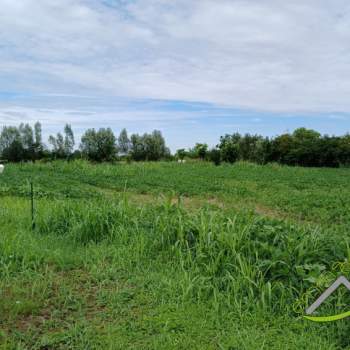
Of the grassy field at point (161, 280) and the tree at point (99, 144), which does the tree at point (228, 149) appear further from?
the grassy field at point (161, 280)

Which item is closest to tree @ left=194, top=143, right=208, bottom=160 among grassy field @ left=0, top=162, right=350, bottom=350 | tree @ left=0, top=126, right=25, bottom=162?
tree @ left=0, top=126, right=25, bottom=162

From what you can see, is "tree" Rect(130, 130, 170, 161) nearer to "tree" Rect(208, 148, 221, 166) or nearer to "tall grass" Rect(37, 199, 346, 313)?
"tree" Rect(208, 148, 221, 166)

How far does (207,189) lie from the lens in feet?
25.9

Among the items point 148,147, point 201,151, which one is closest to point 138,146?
point 148,147

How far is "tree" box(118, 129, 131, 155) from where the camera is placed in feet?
84.0

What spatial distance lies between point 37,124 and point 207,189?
19054mm

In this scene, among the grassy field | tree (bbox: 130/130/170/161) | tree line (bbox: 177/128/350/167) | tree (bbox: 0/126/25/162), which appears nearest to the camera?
the grassy field

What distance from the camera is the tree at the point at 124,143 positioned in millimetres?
25594

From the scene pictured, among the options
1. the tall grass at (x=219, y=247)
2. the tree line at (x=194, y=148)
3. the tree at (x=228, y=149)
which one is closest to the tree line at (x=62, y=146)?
the tree line at (x=194, y=148)

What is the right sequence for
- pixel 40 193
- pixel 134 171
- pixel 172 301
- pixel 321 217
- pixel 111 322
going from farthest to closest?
pixel 134 171 → pixel 40 193 → pixel 321 217 → pixel 172 301 → pixel 111 322

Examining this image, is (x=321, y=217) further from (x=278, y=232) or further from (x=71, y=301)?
(x=71, y=301)

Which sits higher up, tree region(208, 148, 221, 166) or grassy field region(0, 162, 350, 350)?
tree region(208, 148, 221, 166)

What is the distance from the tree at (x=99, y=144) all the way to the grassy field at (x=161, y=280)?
18907 mm

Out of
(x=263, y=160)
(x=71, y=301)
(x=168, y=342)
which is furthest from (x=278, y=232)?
(x=263, y=160)
